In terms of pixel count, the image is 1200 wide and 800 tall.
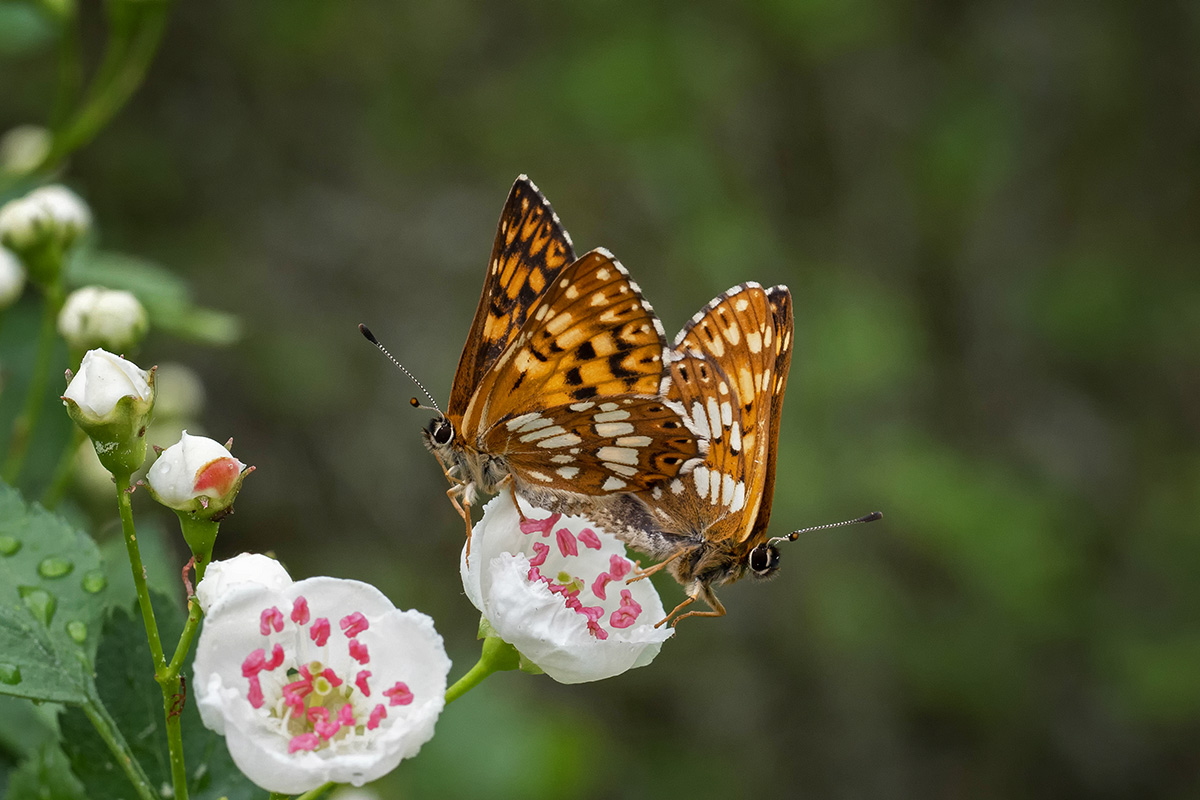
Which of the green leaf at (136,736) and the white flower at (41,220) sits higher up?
the white flower at (41,220)

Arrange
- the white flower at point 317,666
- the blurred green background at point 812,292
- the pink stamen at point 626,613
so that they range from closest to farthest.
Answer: the white flower at point 317,666 < the pink stamen at point 626,613 < the blurred green background at point 812,292

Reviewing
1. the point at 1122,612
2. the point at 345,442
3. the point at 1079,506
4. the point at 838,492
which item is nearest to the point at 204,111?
the point at 345,442

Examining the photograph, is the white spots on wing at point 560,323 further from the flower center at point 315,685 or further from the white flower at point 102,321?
the white flower at point 102,321

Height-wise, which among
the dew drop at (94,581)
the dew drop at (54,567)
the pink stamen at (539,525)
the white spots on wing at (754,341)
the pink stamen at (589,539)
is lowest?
the pink stamen at (589,539)

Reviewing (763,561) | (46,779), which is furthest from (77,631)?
(763,561)

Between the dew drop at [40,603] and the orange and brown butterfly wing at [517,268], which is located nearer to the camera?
the dew drop at [40,603]

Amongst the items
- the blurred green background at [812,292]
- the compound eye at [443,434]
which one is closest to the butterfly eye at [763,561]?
the compound eye at [443,434]
